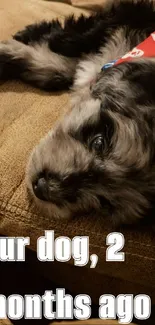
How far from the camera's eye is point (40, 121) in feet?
5.58

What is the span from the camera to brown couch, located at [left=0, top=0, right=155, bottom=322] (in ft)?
4.53

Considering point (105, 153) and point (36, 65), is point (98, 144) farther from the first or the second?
point (36, 65)

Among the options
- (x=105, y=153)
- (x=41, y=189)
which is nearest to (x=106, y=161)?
(x=105, y=153)

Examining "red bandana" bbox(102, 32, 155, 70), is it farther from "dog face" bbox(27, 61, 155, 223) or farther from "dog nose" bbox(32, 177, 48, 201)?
"dog nose" bbox(32, 177, 48, 201)

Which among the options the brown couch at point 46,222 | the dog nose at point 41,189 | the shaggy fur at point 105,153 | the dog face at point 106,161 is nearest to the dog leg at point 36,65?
the brown couch at point 46,222

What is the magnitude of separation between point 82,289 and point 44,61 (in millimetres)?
1011

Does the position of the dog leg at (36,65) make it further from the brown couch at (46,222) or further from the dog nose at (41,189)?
the dog nose at (41,189)

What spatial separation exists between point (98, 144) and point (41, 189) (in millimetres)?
234

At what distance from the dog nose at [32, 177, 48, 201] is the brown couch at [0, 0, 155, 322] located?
88 mm

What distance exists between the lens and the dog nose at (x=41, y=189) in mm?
1341

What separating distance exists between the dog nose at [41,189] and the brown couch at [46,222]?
0.29 ft

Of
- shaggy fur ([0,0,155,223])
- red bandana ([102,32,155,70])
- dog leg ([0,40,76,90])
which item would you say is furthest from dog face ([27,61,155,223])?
dog leg ([0,40,76,90])

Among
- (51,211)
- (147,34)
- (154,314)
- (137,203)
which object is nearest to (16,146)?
(51,211)

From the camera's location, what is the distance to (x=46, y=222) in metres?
1.41
